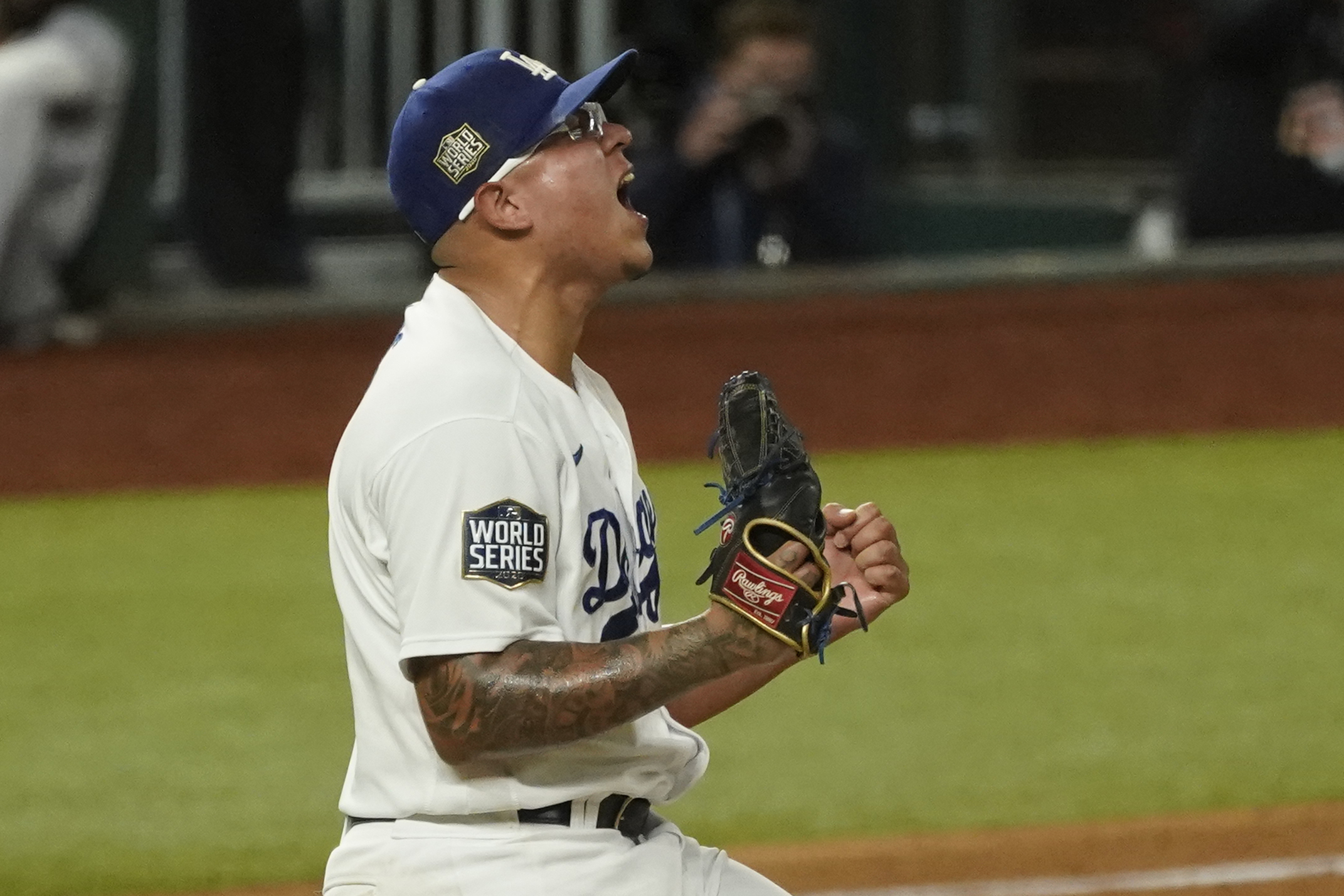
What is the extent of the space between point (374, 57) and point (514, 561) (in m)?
6.42

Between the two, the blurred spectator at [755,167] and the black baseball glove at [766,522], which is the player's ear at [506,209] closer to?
the black baseball glove at [766,522]

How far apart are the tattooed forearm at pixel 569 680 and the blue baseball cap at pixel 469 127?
0.59 m

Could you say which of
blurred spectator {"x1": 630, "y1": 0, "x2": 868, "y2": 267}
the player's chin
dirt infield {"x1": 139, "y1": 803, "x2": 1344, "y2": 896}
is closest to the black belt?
the player's chin

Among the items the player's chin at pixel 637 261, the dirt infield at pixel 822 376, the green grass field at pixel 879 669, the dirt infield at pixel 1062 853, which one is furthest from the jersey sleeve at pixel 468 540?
the dirt infield at pixel 822 376

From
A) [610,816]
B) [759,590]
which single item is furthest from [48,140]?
[759,590]

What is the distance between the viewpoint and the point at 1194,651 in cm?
574

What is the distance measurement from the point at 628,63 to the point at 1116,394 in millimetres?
5714

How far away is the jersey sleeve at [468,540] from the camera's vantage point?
228 cm

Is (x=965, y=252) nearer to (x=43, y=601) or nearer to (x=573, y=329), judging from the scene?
(x=43, y=601)

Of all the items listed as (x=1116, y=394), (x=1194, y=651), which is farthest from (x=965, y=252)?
(x=1194, y=651)

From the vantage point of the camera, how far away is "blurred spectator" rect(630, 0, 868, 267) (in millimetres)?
7930

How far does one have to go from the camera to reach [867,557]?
2596 millimetres

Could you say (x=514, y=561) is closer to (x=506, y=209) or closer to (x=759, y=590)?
(x=759, y=590)

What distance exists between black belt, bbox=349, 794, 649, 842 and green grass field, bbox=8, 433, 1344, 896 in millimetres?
1814
